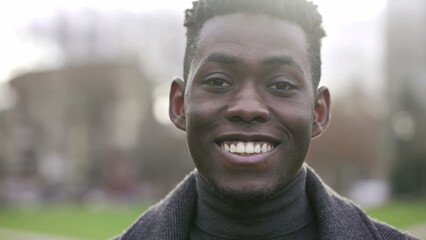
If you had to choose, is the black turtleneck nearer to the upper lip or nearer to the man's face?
the man's face

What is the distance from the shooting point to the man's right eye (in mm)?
2402

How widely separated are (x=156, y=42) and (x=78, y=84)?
7.43 meters

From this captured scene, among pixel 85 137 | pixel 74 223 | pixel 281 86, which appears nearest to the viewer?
pixel 281 86

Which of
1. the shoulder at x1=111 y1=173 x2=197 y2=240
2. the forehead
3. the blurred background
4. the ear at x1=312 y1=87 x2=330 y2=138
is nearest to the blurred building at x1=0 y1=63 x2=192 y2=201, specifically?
the blurred background

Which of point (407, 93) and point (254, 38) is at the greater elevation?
point (254, 38)

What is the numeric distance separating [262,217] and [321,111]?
0.51m

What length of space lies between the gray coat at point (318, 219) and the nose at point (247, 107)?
1.86 feet

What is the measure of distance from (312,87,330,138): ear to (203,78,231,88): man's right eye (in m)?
0.42

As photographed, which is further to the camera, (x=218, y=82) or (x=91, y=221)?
(x=91, y=221)

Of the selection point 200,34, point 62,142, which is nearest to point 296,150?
point 200,34

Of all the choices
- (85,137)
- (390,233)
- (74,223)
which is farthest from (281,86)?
(85,137)

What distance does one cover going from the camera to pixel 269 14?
2.43 metres

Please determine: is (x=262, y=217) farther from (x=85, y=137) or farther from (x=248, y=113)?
(x=85, y=137)

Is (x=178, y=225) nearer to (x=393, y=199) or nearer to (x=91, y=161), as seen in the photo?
(x=393, y=199)
